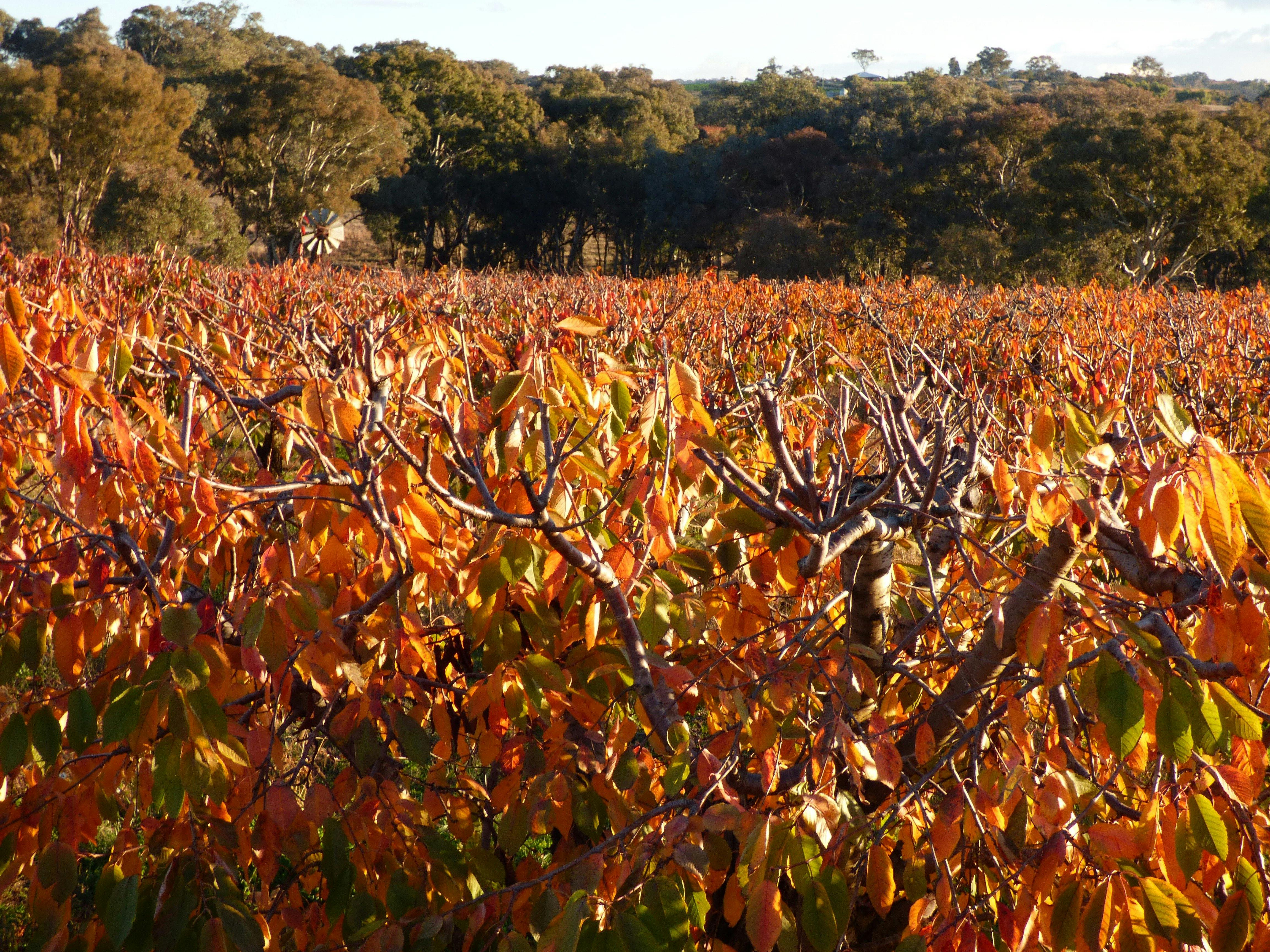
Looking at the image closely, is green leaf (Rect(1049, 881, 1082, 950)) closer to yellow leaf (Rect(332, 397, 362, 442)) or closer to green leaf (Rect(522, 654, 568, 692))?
green leaf (Rect(522, 654, 568, 692))

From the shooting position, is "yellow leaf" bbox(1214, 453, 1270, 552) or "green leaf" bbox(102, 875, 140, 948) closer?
"yellow leaf" bbox(1214, 453, 1270, 552)

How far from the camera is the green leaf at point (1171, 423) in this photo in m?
1.15

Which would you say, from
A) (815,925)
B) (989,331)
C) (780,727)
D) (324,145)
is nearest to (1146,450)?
(780,727)

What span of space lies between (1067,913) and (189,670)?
4.08ft

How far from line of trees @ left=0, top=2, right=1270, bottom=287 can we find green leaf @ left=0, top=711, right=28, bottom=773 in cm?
1986

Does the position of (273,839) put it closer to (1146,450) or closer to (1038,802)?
(1038,802)

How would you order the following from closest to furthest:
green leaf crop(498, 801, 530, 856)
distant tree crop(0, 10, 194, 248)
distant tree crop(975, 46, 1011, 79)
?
1. green leaf crop(498, 801, 530, 856)
2. distant tree crop(0, 10, 194, 248)
3. distant tree crop(975, 46, 1011, 79)

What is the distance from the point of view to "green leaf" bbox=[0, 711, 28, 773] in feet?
4.85

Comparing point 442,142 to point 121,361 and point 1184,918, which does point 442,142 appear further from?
point 1184,918

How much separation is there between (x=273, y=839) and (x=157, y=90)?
3171cm

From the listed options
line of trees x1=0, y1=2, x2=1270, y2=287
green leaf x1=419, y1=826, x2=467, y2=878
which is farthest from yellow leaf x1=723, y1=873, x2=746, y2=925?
line of trees x1=0, y1=2, x2=1270, y2=287

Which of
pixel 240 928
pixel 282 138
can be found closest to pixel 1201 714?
pixel 240 928

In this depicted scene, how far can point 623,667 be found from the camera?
5.17 feet

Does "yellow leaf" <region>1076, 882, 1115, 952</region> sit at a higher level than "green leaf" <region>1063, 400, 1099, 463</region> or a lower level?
lower
